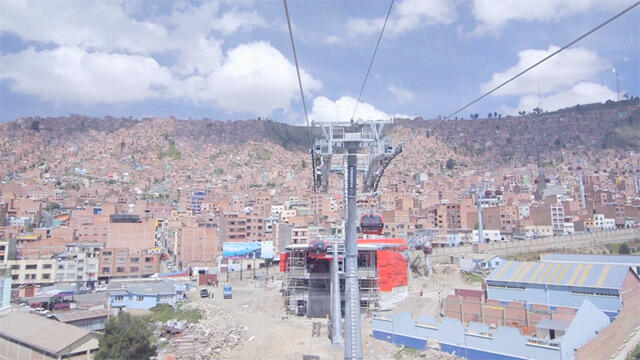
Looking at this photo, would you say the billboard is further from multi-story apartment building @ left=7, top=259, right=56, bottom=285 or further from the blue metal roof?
the blue metal roof

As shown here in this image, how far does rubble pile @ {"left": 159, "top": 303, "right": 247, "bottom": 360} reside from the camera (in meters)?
18.7

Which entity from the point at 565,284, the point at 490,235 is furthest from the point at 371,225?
the point at 490,235

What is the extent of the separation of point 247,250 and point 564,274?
28402 mm

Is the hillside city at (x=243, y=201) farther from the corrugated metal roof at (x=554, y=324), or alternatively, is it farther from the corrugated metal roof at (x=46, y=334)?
the corrugated metal roof at (x=554, y=324)

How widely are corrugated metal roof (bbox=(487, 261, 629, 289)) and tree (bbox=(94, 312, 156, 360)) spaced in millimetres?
16207

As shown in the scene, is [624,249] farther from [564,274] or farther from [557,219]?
[564,274]

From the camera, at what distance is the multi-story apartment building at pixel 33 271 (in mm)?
32312

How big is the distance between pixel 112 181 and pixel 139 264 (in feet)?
226

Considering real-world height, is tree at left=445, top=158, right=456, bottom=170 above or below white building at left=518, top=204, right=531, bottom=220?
above

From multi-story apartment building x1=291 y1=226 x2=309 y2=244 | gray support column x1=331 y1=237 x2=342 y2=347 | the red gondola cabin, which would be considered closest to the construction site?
gray support column x1=331 y1=237 x2=342 y2=347

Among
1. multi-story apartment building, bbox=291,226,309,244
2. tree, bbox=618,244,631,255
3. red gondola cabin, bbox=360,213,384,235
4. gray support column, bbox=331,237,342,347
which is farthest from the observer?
multi-story apartment building, bbox=291,226,309,244

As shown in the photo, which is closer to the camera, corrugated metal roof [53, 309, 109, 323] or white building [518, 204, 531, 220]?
corrugated metal roof [53, 309, 109, 323]

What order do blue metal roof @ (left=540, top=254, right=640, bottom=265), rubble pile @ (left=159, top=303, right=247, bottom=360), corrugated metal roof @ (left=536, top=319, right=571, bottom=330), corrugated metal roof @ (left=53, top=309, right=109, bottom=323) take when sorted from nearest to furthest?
corrugated metal roof @ (left=536, top=319, right=571, bottom=330)
rubble pile @ (left=159, top=303, right=247, bottom=360)
corrugated metal roof @ (left=53, top=309, right=109, bottom=323)
blue metal roof @ (left=540, top=254, right=640, bottom=265)

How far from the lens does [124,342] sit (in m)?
16.2
